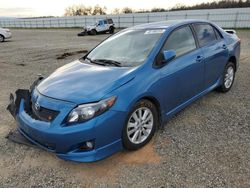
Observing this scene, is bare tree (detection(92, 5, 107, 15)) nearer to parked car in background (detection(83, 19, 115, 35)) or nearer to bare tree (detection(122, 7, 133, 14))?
bare tree (detection(122, 7, 133, 14))

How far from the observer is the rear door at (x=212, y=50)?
415cm

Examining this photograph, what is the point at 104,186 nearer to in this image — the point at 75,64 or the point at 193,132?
the point at 193,132

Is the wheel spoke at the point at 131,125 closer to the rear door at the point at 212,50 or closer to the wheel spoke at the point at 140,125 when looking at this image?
the wheel spoke at the point at 140,125

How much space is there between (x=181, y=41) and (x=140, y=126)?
151cm

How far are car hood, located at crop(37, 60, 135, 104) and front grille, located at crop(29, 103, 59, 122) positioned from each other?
171 millimetres

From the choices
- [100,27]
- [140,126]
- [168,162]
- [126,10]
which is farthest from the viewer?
[126,10]

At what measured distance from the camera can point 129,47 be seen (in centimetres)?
371

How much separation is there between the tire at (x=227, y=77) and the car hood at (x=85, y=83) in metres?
2.50

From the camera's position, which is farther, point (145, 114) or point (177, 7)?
point (177, 7)

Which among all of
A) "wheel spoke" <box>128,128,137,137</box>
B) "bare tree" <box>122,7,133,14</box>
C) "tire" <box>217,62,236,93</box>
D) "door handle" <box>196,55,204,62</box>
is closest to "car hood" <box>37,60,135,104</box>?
"wheel spoke" <box>128,128,137,137</box>

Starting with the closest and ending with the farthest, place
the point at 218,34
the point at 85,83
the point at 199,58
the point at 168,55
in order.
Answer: the point at 85,83 < the point at 168,55 < the point at 199,58 < the point at 218,34

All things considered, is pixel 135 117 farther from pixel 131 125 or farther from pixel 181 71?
pixel 181 71

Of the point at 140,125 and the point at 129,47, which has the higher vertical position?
the point at 129,47

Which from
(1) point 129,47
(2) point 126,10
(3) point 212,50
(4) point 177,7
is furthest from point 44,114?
(2) point 126,10
